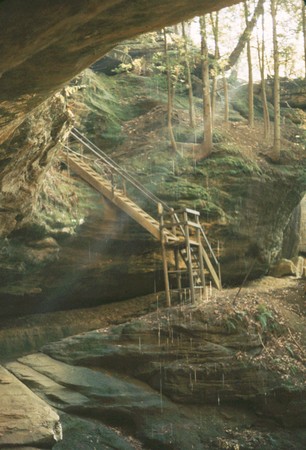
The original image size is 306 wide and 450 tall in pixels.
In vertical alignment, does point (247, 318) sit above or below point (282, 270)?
below

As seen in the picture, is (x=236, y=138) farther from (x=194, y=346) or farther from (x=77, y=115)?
(x=194, y=346)

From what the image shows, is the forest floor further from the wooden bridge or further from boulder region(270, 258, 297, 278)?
boulder region(270, 258, 297, 278)

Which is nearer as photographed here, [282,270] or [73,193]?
[73,193]

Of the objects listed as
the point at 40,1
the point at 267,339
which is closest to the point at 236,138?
the point at 267,339

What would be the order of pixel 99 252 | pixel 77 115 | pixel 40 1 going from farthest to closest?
pixel 77 115
pixel 99 252
pixel 40 1

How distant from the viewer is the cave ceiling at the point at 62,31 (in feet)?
17.2

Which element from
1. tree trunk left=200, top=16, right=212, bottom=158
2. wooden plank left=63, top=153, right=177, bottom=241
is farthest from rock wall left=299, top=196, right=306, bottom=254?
wooden plank left=63, top=153, right=177, bottom=241

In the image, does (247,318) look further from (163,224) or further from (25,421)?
(25,421)

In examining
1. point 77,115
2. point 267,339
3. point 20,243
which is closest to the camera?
point 267,339

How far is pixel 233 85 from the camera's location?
3080 centimetres

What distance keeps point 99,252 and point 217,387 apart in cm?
677

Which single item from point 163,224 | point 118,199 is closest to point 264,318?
point 163,224

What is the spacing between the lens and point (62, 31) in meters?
5.75

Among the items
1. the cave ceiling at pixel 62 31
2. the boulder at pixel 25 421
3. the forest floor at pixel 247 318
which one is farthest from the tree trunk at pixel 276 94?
the cave ceiling at pixel 62 31
